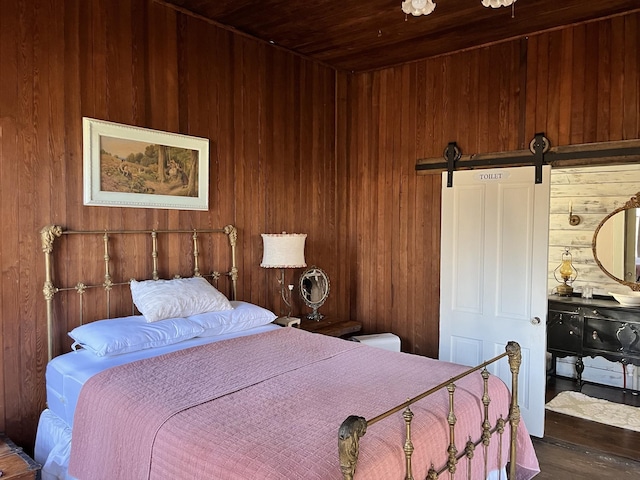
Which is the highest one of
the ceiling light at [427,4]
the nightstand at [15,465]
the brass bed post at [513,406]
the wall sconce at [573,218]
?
the ceiling light at [427,4]

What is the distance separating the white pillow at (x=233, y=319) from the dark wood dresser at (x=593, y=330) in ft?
9.87

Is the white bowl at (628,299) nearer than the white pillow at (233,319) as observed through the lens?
No

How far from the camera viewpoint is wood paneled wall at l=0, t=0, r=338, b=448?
2629 mm

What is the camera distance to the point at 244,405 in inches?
75.2

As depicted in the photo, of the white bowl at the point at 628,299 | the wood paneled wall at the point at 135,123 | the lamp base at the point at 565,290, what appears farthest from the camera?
the lamp base at the point at 565,290

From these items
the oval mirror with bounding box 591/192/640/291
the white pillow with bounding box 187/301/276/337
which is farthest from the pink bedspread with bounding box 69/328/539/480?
the oval mirror with bounding box 591/192/640/291

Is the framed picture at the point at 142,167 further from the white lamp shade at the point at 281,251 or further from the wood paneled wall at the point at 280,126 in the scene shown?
the white lamp shade at the point at 281,251

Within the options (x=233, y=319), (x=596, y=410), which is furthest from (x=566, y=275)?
(x=233, y=319)

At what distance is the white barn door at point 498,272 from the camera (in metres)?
3.55

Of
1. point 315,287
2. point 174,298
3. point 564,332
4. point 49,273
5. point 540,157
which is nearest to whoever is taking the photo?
point 49,273

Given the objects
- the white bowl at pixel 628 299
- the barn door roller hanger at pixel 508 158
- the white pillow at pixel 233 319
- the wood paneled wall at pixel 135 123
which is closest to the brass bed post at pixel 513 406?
the white pillow at pixel 233 319

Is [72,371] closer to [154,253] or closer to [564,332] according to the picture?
[154,253]

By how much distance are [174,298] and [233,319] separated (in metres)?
0.41

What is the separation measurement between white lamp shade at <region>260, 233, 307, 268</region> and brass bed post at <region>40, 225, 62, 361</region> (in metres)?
1.53
